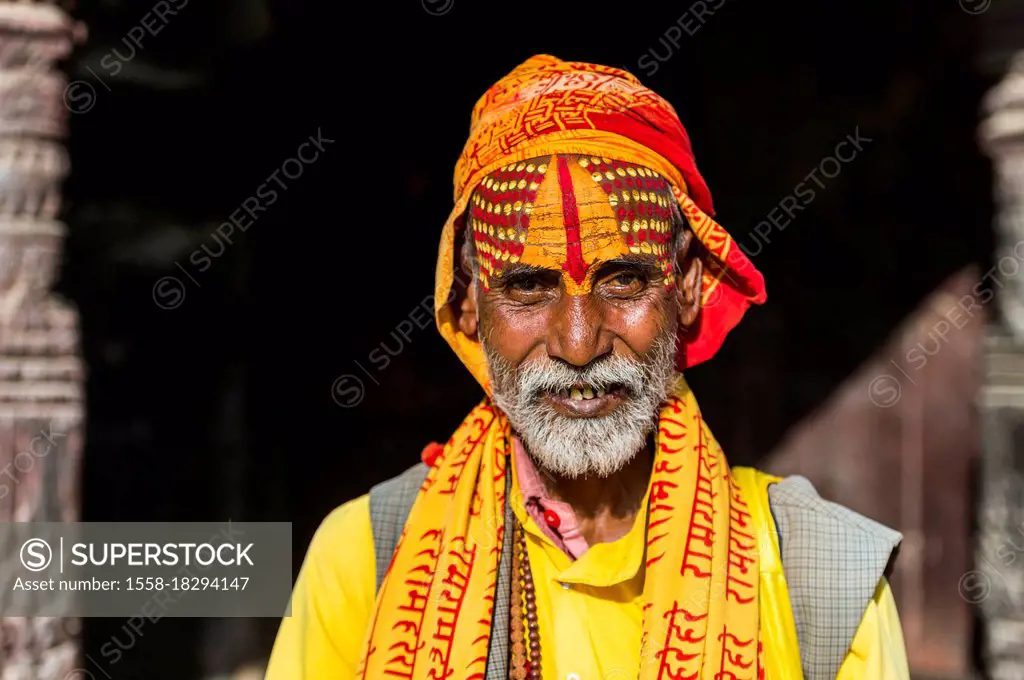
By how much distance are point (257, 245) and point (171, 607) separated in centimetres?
151

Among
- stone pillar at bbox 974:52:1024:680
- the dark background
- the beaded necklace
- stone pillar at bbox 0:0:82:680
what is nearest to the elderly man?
the beaded necklace

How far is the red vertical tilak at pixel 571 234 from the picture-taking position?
1943 millimetres

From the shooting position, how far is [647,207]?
199cm

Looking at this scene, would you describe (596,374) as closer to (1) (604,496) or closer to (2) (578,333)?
(2) (578,333)

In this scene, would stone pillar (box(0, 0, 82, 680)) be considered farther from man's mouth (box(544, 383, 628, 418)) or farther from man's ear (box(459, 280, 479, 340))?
man's mouth (box(544, 383, 628, 418))

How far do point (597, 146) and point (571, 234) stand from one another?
0.60ft

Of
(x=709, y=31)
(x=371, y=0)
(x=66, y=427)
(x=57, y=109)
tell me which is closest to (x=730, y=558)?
(x=66, y=427)

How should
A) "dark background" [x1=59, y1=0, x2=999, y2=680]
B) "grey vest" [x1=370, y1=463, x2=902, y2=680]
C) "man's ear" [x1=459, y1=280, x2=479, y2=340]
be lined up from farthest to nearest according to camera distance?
"dark background" [x1=59, y1=0, x2=999, y2=680] < "man's ear" [x1=459, y1=280, x2=479, y2=340] < "grey vest" [x1=370, y1=463, x2=902, y2=680]

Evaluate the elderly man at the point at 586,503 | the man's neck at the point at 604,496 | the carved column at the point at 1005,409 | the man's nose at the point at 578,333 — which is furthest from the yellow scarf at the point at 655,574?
the carved column at the point at 1005,409

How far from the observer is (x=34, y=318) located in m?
2.87

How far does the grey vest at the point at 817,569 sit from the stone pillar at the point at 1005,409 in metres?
1.76

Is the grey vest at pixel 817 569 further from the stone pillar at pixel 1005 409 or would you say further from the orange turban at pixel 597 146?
the stone pillar at pixel 1005 409

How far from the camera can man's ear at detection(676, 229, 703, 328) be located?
2.13 m

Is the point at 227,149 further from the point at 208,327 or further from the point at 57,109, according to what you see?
the point at 57,109
